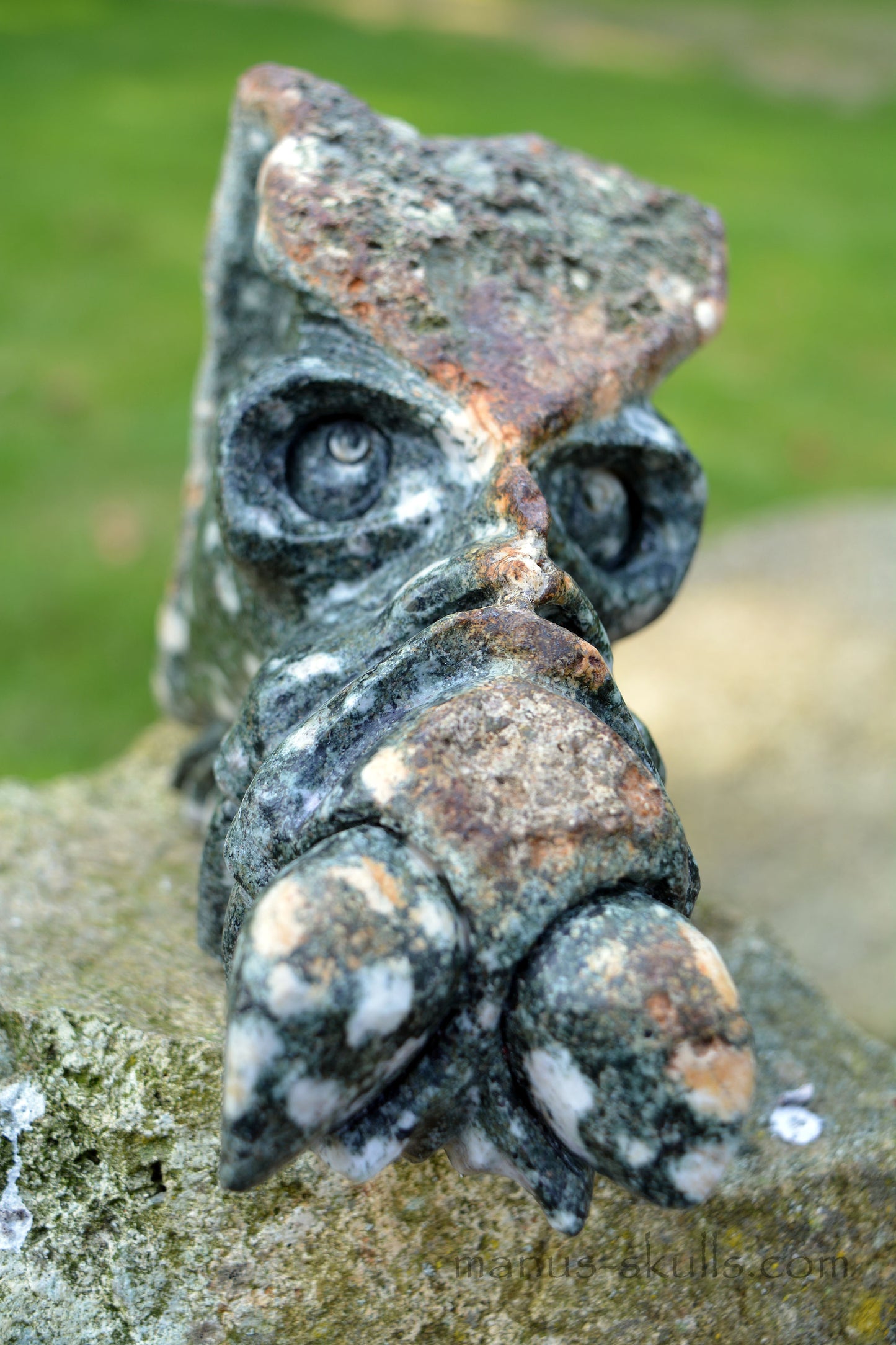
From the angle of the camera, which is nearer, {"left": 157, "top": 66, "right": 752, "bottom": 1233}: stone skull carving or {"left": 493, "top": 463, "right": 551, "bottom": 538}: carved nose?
{"left": 157, "top": 66, "right": 752, "bottom": 1233}: stone skull carving

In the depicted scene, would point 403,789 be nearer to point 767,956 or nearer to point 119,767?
point 767,956

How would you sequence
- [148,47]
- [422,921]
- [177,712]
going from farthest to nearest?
[148,47] < [177,712] < [422,921]

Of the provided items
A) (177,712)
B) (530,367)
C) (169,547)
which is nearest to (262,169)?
(530,367)

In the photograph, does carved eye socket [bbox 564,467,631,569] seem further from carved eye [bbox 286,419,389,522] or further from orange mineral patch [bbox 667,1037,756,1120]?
orange mineral patch [bbox 667,1037,756,1120]

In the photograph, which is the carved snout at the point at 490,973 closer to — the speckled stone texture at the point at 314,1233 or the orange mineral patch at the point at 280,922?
the orange mineral patch at the point at 280,922

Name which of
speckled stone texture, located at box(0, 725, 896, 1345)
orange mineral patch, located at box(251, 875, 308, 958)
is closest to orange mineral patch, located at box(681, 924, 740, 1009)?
orange mineral patch, located at box(251, 875, 308, 958)

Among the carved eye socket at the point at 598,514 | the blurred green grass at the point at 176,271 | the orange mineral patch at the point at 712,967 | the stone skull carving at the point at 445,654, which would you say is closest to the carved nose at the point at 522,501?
the stone skull carving at the point at 445,654
